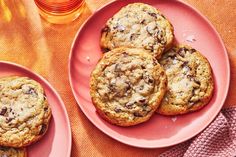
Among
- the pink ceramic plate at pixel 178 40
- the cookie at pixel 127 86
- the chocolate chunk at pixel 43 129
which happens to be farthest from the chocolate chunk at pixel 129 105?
the chocolate chunk at pixel 43 129

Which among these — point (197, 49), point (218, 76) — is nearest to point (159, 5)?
point (197, 49)

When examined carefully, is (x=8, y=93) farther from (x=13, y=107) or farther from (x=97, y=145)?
(x=97, y=145)

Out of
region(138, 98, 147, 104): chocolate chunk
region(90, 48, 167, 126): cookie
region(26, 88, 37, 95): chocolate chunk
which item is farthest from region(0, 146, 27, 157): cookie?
region(138, 98, 147, 104): chocolate chunk

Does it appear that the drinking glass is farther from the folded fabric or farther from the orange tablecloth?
the folded fabric

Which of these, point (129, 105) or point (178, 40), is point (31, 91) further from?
point (178, 40)

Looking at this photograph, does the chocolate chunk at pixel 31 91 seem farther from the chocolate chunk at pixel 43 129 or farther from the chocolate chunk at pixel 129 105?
the chocolate chunk at pixel 129 105

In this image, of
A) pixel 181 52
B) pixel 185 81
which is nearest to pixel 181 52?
pixel 181 52
